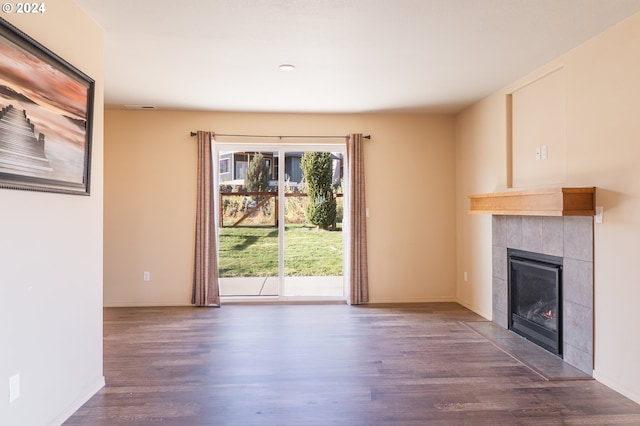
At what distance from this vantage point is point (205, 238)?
5.12 metres

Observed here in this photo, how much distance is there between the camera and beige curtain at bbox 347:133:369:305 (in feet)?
17.2

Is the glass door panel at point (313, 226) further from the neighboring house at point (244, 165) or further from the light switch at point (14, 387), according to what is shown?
the light switch at point (14, 387)

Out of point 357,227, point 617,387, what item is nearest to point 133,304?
point 357,227

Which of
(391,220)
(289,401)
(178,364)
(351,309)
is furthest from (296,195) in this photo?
(289,401)

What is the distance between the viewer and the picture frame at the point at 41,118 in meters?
1.82

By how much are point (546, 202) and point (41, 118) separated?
3.48 meters

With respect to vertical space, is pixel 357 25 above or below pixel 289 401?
above

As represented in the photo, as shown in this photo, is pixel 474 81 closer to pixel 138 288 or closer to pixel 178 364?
pixel 178 364

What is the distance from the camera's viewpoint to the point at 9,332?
1887 mm

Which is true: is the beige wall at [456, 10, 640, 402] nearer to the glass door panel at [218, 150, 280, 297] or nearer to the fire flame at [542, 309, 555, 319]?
the fire flame at [542, 309, 555, 319]

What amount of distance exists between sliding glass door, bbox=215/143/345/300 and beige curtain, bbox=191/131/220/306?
0.24 m

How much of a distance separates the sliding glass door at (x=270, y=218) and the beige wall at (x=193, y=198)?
0.37m

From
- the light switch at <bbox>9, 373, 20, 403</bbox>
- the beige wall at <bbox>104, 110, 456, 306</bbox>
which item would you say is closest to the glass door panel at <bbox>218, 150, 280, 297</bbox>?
the beige wall at <bbox>104, 110, 456, 306</bbox>

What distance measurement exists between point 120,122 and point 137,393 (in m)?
3.74
